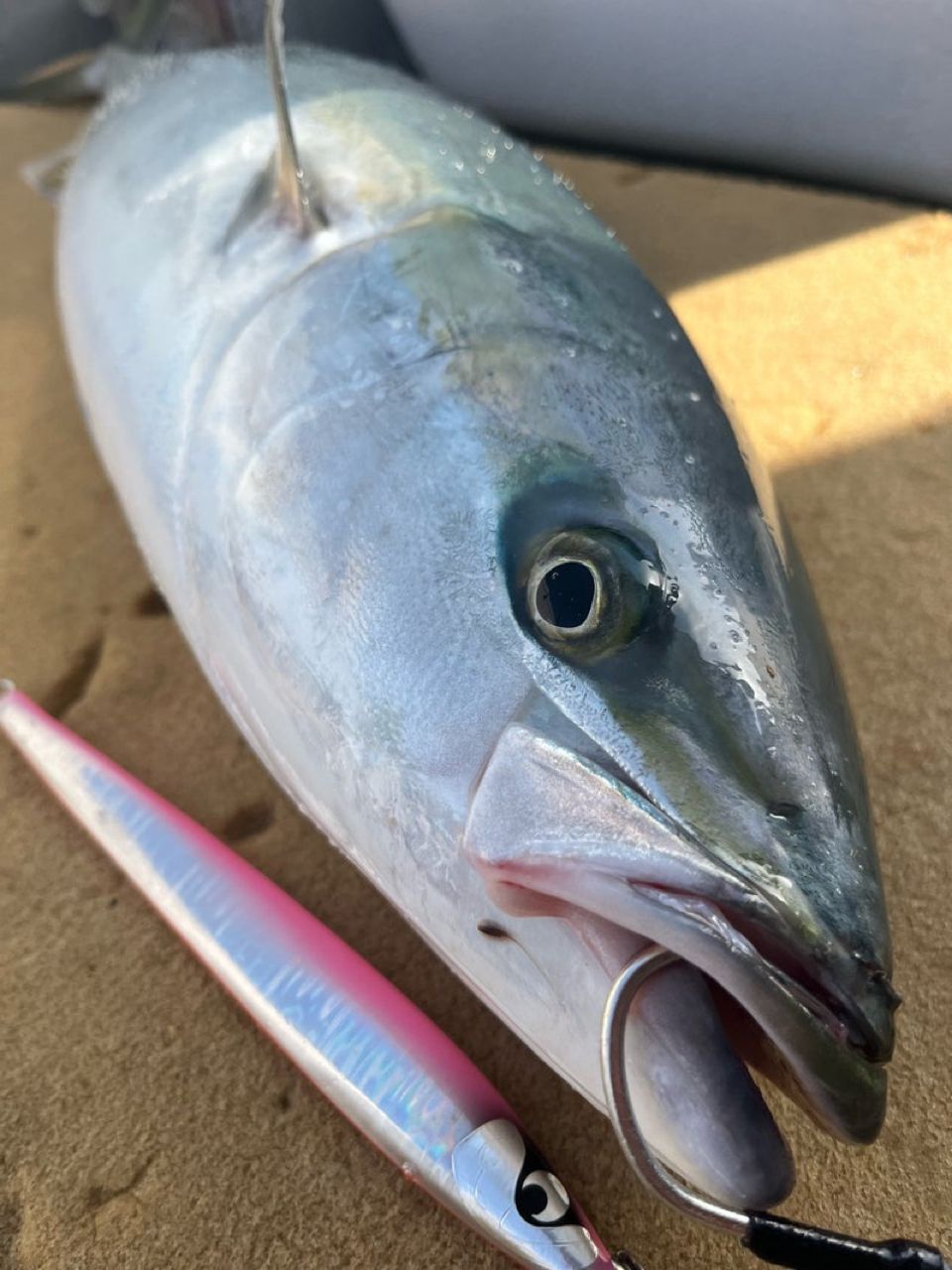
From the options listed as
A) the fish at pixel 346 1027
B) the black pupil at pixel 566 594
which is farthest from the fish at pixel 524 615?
the fish at pixel 346 1027

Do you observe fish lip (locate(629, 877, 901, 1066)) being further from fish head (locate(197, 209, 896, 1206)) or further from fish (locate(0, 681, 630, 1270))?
fish (locate(0, 681, 630, 1270))

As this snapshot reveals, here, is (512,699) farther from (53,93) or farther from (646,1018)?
(53,93)

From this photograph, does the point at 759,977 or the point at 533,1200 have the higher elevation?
the point at 759,977

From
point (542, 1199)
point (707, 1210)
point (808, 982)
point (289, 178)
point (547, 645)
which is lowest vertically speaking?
point (542, 1199)

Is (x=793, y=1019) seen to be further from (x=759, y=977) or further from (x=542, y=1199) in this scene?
(x=542, y=1199)

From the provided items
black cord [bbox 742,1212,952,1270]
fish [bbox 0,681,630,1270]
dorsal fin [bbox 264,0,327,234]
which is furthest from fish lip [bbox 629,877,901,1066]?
dorsal fin [bbox 264,0,327,234]

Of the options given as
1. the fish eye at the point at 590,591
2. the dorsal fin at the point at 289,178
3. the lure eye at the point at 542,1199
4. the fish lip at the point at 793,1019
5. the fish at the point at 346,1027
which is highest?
the dorsal fin at the point at 289,178

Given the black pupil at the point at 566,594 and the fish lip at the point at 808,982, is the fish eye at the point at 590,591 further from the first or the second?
the fish lip at the point at 808,982

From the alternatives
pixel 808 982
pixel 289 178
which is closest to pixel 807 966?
pixel 808 982
